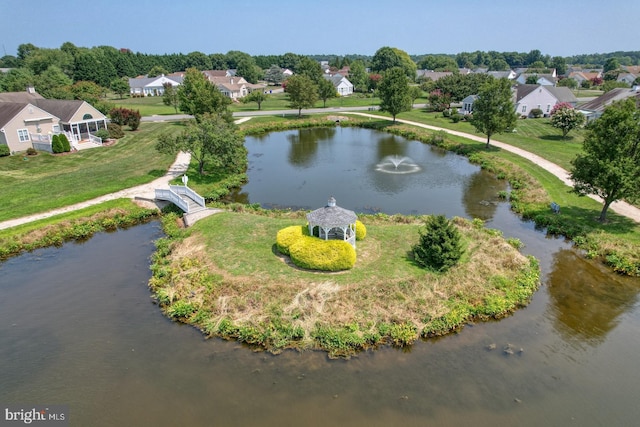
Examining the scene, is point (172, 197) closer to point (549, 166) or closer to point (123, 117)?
point (123, 117)

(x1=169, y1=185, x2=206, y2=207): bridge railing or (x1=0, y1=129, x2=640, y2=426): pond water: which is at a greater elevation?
(x1=169, y1=185, x2=206, y2=207): bridge railing

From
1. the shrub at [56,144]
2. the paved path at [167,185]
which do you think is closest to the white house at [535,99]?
the paved path at [167,185]

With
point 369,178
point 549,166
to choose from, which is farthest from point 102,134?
point 549,166

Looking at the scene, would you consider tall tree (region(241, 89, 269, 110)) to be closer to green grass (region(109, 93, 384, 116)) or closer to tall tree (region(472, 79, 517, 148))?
green grass (region(109, 93, 384, 116))

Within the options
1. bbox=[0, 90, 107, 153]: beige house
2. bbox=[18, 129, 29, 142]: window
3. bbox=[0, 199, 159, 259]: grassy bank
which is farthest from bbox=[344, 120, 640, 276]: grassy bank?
bbox=[18, 129, 29, 142]: window

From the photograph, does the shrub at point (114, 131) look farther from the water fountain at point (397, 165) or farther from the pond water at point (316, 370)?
the pond water at point (316, 370)
